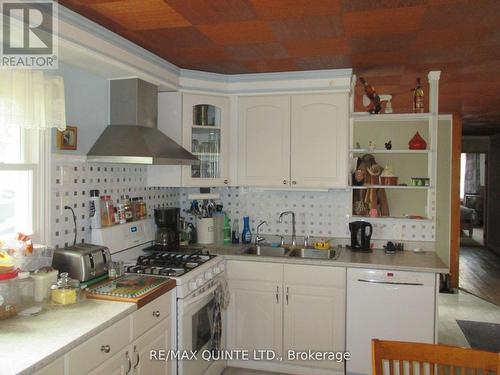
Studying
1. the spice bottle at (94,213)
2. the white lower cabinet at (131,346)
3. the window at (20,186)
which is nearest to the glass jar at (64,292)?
the white lower cabinet at (131,346)

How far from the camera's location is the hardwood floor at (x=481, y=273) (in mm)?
5246

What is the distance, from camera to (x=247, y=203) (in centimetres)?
365

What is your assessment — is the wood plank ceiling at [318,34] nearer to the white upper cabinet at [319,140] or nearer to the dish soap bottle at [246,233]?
the white upper cabinet at [319,140]

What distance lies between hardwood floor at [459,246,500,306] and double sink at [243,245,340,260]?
9.50ft

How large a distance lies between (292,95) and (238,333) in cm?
193

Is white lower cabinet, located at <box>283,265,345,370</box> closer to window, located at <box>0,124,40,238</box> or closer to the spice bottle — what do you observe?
the spice bottle

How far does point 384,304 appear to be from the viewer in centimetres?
277

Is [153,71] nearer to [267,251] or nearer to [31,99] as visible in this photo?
[31,99]

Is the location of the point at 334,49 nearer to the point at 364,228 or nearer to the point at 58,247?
the point at 364,228

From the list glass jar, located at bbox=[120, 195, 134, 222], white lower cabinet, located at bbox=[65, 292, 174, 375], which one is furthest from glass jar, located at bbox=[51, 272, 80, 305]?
glass jar, located at bbox=[120, 195, 134, 222]

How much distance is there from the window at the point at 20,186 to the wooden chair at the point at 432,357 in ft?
6.02

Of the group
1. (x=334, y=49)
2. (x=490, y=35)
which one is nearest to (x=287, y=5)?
(x=334, y=49)

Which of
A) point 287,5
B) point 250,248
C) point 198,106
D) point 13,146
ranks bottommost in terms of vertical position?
point 250,248

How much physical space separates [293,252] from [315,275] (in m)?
0.46
